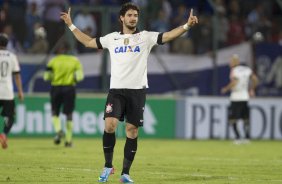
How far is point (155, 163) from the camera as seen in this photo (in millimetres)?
16594

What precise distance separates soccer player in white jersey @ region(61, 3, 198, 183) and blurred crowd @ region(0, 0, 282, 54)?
42.1ft

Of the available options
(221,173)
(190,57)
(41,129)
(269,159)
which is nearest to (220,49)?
(190,57)

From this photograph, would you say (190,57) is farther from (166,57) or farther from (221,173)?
(221,173)

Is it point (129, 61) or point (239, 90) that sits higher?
point (129, 61)

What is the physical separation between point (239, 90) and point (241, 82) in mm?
318

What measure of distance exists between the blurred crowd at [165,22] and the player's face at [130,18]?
12931mm

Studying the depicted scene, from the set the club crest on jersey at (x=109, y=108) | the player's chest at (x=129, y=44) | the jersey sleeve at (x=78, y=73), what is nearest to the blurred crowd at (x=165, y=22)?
the jersey sleeve at (x=78, y=73)

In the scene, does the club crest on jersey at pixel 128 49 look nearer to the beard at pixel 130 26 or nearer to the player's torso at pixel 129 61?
A: the player's torso at pixel 129 61

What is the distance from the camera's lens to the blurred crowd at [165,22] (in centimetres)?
2522

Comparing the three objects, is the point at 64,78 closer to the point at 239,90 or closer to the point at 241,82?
the point at 241,82

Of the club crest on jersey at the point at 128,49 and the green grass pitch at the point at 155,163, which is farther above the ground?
the club crest on jersey at the point at 128,49

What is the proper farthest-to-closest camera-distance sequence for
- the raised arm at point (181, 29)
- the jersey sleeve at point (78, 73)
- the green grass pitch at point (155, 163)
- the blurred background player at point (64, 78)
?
the blurred background player at point (64, 78), the jersey sleeve at point (78, 73), the green grass pitch at point (155, 163), the raised arm at point (181, 29)

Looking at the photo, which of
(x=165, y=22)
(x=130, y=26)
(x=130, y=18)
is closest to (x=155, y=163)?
(x=130, y=26)

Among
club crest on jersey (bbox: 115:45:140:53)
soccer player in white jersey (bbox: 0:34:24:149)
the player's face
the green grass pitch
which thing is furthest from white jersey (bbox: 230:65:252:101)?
the player's face
